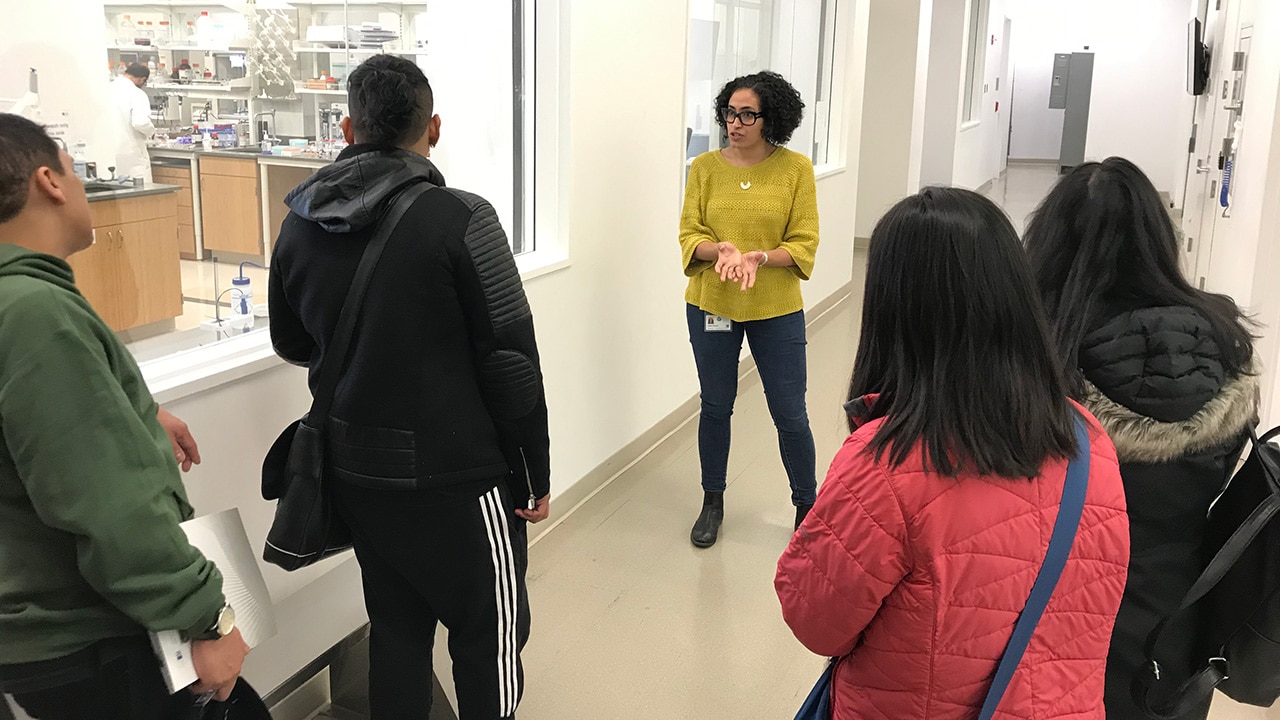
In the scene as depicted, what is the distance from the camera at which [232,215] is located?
265cm

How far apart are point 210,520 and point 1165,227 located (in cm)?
160

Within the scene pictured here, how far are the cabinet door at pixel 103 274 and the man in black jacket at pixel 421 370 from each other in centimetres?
51

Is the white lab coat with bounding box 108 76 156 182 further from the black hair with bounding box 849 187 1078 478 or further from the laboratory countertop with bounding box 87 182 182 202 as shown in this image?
the black hair with bounding box 849 187 1078 478

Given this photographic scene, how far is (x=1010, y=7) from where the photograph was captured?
55.8 ft

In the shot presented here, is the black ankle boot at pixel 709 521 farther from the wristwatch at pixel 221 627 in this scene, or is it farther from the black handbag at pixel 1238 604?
the wristwatch at pixel 221 627

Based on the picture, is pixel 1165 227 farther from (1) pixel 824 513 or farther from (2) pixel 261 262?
(2) pixel 261 262

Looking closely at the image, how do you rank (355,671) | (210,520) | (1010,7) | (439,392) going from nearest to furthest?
(210,520) < (439,392) < (355,671) < (1010,7)

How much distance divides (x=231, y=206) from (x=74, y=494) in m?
1.64

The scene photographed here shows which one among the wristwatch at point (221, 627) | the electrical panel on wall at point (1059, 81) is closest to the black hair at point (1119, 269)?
the wristwatch at point (221, 627)

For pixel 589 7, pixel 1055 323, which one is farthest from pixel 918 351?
pixel 589 7

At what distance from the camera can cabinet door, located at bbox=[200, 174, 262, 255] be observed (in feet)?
8.43

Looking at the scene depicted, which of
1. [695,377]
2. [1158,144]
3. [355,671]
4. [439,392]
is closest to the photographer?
[439,392]

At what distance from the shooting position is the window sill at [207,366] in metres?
2.08

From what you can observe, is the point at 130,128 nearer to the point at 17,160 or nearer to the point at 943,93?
the point at 17,160
